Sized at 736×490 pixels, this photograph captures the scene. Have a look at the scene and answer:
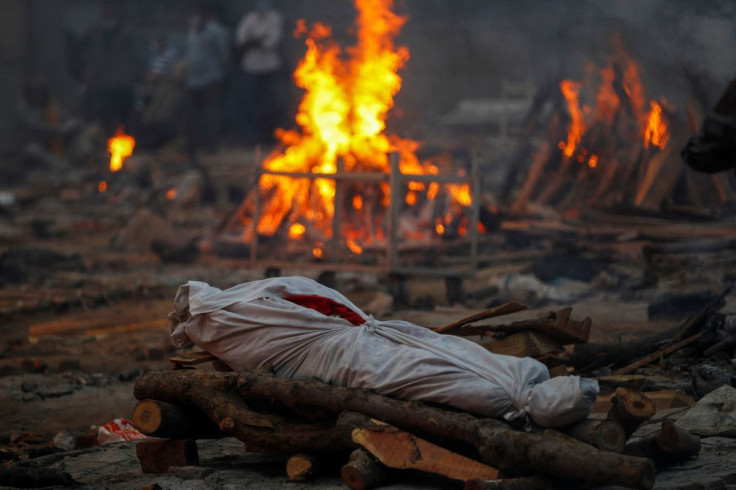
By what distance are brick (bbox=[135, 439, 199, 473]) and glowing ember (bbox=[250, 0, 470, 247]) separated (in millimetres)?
6288

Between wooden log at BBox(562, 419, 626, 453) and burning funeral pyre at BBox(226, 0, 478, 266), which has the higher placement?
burning funeral pyre at BBox(226, 0, 478, 266)

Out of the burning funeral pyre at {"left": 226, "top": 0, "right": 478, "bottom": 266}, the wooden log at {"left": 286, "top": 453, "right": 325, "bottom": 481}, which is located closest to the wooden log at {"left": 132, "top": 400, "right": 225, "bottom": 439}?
the wooden log at {"left": 286, "top": 453, "right": 325, "bottom": 481}

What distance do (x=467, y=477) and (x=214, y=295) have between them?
6.15ft

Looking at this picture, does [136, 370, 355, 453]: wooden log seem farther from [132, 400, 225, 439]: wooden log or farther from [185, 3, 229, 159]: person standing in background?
[185, 3, 229, 159]: person standing in background

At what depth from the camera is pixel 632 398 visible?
13.8 feet

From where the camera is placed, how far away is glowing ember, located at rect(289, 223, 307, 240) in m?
12.0

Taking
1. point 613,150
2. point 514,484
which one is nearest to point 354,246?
point 613,150

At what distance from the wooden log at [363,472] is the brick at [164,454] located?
1.19m

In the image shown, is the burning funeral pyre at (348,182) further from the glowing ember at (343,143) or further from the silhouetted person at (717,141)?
the silhouetted person at (717,141)

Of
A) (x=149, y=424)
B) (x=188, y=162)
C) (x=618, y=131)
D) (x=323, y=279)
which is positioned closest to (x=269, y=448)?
(x=149, y=424)

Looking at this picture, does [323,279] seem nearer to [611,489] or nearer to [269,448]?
[269,448]

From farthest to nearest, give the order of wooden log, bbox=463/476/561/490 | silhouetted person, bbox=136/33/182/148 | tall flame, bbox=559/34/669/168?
silhouetted person, bbox=136/33/182/148 → tall flame, bbox=559/34/669/168 → wooden log, bbox=463/476/561/490

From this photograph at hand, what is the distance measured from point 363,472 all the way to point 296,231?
316 inches

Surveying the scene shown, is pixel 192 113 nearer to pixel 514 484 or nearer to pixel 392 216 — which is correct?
pixel 392 216
